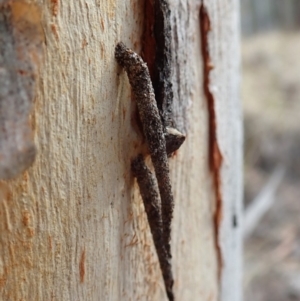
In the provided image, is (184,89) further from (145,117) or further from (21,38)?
(21,38)

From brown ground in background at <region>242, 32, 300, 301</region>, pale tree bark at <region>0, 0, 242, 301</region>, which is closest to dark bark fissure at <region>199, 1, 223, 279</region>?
pale tree bark at <region>0, 0, 242, 301</region>

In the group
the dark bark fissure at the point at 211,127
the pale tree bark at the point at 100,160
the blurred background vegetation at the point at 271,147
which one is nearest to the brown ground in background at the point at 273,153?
the blurred background vegetation at the point at 271,147

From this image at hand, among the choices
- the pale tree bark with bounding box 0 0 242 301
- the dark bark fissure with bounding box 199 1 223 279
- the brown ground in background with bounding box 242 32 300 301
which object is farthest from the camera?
the brown ground in background with bounding box 242 32 300 301

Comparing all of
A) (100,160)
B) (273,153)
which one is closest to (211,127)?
(100,160)

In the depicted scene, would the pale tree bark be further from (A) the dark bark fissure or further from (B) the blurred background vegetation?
(B) the blurred background vegetation

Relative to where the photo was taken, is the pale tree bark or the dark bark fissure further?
the dark bark fissure

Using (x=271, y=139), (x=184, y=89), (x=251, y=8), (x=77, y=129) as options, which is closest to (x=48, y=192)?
(x=77, y=129)

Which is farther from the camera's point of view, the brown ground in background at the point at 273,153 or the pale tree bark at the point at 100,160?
the brown ground in background at the point at 273,153

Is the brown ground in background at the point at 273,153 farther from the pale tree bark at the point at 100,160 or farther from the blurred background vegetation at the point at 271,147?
the pale tree bark at the point at 100,160
